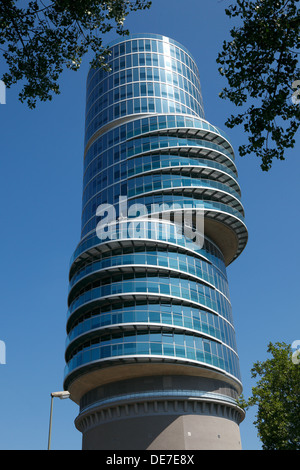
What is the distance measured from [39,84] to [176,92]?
59.1m

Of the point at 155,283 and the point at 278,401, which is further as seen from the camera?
the point at 155,283

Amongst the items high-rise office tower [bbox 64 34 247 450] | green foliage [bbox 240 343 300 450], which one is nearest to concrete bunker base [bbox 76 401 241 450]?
high-rise office tower [bbox 64 34 247 450]

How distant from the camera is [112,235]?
5688 centimetres

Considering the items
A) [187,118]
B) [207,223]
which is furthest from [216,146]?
[207,223]

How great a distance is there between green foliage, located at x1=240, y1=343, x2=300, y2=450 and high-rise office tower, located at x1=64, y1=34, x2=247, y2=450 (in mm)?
19910

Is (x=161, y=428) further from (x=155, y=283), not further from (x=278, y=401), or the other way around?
(x=278, y=401)

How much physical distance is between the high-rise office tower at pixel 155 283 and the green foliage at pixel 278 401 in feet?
65.3

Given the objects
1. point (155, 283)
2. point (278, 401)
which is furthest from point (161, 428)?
point (278, 401)

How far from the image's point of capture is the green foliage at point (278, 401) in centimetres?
2875

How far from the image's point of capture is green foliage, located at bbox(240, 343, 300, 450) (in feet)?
94.3

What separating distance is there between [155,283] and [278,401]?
26.2 m

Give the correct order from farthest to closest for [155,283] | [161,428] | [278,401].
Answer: [155,283] → [161,428] → [278,401]

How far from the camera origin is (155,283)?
5438cm

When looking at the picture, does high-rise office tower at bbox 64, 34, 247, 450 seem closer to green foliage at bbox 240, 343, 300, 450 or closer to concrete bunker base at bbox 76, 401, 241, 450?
concrete bunker base at bbox 76, 401, 241, 450
